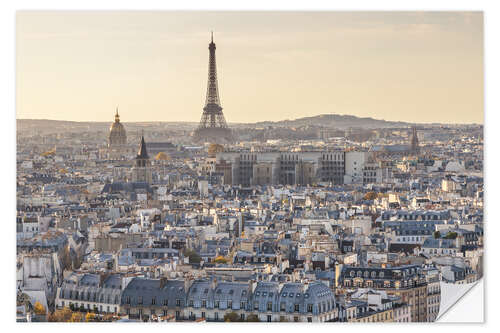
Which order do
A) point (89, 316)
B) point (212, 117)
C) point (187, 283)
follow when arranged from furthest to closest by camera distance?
point (212, 117), point (187, 283), point (89, 316)

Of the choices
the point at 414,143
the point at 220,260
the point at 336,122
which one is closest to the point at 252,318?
the point at 220,260

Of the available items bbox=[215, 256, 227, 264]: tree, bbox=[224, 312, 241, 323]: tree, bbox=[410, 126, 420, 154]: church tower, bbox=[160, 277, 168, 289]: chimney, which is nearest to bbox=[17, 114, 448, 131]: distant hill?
bbox=[410, 126, 420, 154]: church tower

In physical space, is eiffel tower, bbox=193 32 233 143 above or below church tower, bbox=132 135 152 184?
above

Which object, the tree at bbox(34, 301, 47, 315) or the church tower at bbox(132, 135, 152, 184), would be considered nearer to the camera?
the tree at bbox(34, 301, 47, 315)

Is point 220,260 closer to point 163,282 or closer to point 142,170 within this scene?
point 163,282

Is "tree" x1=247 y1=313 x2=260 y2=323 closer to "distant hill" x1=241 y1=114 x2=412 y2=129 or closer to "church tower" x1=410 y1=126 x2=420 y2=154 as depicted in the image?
"distant hill" x1=241 y1=114 x2=412 y2=129

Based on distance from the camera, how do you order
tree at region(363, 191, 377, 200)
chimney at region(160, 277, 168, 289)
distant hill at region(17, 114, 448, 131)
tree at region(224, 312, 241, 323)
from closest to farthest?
tree at region(224, 312, 241, 323), chimney at region(160, 277, 168, 289), distant hill at region(17, 114, 448, 131), tree at region(363, 191, 377, 200)

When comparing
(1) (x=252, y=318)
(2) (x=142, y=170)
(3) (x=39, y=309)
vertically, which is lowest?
(1) (x=252, y=318)

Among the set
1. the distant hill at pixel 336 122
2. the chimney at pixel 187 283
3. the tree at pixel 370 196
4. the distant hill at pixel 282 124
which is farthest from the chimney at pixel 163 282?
the tree at pixel 370 196
